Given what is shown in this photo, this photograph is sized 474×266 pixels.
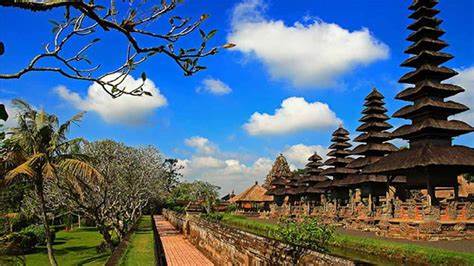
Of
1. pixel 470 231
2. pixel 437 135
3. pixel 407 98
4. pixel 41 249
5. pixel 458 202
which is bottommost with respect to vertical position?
pixel 41 249


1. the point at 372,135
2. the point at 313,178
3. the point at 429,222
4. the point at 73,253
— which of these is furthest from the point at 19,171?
the point at 313,178

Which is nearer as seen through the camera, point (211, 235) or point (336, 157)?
point (211, 235)

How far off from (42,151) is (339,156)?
27753 millimetres

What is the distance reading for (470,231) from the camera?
1898 cm

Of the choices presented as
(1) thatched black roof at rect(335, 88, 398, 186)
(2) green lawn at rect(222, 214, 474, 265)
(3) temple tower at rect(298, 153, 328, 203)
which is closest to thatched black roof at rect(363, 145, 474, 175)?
(2) green lawn at rect(222, 214, 474, 265)

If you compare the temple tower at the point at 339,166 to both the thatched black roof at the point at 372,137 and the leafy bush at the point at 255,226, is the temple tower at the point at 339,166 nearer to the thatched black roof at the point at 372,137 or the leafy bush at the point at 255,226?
the thatched black roof at the point at 372,137

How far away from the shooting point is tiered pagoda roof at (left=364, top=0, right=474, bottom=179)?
21406 millimetres

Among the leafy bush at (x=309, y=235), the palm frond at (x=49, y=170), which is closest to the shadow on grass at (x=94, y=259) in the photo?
the palm frond at (x=49, y=170)

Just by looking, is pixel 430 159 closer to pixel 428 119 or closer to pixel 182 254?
pixel 428 119

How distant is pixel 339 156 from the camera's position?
122ft

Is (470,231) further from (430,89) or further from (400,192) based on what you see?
(400,192)

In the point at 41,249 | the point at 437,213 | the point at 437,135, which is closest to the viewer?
the point at 437,213

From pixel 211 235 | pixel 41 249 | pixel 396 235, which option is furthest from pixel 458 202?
pixel 41 249

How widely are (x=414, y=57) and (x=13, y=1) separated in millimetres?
25045
